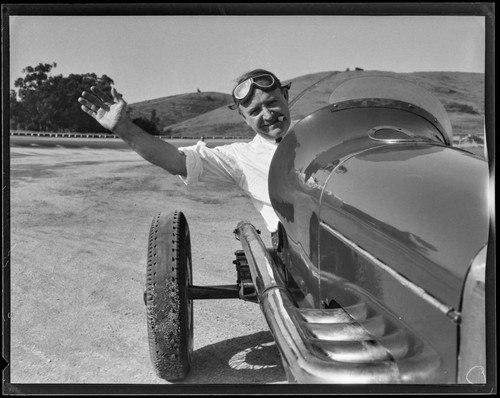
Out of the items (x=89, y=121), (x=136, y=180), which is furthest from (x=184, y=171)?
(x=136, y=180)

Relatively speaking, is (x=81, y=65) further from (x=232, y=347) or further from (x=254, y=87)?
(x=232, y=347)

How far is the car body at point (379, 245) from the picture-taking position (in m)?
1.83

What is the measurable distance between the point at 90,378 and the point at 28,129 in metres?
1.46

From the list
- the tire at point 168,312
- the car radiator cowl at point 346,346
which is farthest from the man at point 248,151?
the car radiator cowl at point 346,346

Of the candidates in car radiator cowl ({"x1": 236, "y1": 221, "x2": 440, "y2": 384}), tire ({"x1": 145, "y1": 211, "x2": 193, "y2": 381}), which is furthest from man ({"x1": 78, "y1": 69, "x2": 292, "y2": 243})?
car radiator cowl ({"x1": 236, "y1": 221, "x2": 440, "y2": 384})

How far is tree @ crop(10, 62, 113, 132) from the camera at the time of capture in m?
2.77

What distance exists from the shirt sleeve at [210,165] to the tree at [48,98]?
0.66 metres

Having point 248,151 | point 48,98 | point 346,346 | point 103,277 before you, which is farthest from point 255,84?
point 103,277

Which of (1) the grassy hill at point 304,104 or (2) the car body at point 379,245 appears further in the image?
(1) the grassy hill at point 304,104

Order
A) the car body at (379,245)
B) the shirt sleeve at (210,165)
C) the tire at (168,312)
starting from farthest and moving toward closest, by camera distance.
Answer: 1. the shirt sleeve at (210,165)
2. the tire at (168,312)
3. the car body at (379,245)

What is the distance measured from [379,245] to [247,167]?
1.89 metres

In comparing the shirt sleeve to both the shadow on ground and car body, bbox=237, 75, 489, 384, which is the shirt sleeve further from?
the shadow on ground

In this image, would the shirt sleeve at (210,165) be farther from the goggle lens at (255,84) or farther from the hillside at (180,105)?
the goggle lens at (255,84)

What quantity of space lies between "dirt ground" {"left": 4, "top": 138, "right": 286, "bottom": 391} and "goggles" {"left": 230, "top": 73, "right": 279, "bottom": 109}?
1396mm
